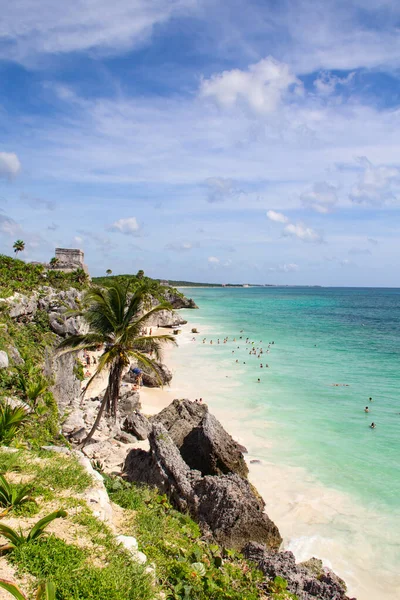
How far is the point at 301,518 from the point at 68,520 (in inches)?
337

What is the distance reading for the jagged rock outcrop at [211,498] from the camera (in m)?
9.23

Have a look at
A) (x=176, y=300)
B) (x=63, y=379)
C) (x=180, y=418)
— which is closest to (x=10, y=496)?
(x=180, y=418)

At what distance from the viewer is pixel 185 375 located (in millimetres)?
30078

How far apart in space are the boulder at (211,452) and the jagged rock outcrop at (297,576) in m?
3.03

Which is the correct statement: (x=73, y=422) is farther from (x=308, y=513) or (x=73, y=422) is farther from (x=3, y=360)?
(x=308, y=513)

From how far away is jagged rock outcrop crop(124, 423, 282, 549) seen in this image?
9227 millimetres

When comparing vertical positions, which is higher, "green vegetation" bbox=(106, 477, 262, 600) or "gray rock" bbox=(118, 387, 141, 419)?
"green vegetation" bbox=(106, 477, 262, 600)

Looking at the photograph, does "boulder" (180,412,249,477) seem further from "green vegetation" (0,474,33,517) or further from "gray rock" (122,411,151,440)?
"green vegetation" (0,474,33,517)

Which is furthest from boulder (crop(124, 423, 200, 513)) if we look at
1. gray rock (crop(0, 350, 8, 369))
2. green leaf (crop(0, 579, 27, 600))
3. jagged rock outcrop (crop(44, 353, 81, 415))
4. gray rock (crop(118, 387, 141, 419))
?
gray rock (crop(118, 387, 141, 419))

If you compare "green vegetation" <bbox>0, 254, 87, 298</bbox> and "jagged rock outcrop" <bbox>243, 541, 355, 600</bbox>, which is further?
"green vegetation" <bbox>0, 254, 87, 298</bbox>

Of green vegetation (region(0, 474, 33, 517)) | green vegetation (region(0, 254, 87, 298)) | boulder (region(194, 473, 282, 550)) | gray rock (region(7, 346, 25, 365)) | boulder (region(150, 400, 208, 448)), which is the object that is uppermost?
green vegetation (region(0, 254, 87, 298))

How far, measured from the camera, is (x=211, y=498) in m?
9.59

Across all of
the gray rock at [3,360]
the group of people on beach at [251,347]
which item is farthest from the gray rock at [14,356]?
the group of people on beach at [251,347]

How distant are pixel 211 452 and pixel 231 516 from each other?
7.70 feet
